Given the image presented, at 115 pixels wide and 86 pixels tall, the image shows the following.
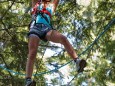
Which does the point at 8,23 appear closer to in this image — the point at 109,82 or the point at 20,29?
the point at 20,29

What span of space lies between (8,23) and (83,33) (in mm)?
1732

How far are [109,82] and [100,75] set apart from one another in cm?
24

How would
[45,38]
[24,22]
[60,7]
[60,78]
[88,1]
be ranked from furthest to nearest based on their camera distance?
[60,78] → [24,22] → [60,7] → [88,1] → [45,38]

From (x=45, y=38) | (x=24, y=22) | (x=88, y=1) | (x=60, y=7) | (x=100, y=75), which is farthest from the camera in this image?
(x=24, y=22)

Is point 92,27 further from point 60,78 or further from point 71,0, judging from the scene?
point 60,78

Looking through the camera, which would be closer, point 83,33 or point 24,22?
point 83,33

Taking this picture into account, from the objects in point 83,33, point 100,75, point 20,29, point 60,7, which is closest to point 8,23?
point 20,29

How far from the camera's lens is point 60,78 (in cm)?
770

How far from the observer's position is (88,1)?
4.98 m

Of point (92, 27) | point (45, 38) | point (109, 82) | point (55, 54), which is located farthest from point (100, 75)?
point (45, 38)

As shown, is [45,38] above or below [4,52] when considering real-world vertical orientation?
above

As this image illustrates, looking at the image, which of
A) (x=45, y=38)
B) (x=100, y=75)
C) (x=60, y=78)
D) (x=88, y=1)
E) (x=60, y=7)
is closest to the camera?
(x=45, y=38)

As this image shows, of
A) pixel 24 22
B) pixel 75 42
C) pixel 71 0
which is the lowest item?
pixel 75 42

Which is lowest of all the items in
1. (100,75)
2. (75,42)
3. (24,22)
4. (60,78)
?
(60,78)
